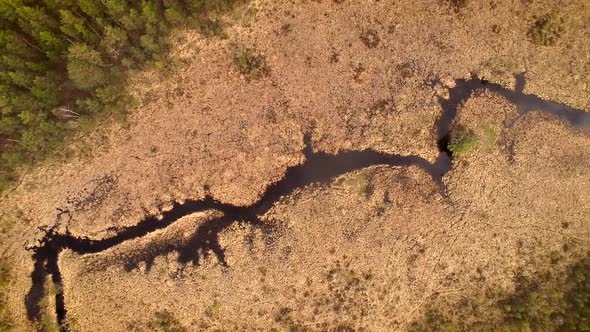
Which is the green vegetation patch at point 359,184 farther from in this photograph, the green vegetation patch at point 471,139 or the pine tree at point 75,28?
the pine tree at point 75,28

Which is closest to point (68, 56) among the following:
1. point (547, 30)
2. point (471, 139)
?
point (471, 139)

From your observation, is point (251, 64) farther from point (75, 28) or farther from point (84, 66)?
point (75, 28)

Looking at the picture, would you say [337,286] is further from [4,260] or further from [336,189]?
[4,260]

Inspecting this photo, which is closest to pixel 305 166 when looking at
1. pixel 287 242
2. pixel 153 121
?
pixel 287 242

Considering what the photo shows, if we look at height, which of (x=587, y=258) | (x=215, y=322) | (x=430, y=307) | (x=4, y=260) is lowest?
(x=4, y=260)

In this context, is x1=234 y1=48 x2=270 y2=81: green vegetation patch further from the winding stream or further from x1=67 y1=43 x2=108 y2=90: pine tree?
x1=67 y1=43 x2=108 y2=90: pine tree
